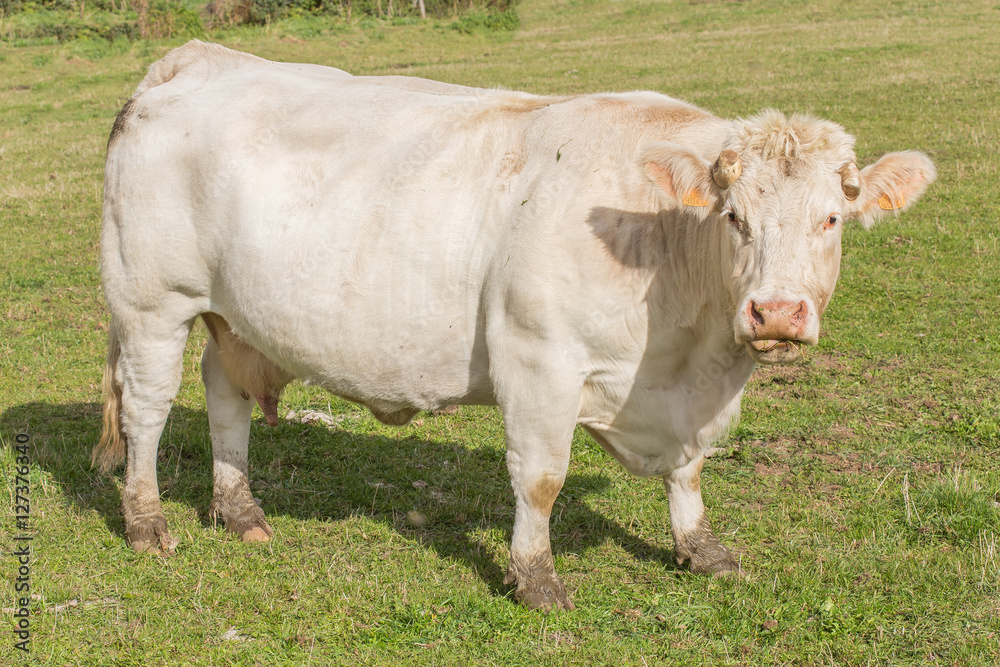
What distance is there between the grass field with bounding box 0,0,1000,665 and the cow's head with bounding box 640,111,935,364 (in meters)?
1.53

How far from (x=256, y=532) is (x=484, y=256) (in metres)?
2.19

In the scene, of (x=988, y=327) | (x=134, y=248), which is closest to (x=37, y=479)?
(x=134, y=248)

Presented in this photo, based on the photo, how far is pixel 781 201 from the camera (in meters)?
3.66

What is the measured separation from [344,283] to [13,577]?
7.56 ft

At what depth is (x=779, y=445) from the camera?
Answer: 20.3 feet

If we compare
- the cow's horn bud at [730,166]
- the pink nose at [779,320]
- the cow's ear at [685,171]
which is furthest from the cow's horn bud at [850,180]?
the pink nose at [779,320]

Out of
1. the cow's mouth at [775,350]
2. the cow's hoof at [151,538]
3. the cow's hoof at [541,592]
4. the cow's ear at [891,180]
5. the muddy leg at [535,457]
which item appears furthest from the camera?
the cow's hoof at [151,538]

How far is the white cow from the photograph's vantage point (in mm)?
3877

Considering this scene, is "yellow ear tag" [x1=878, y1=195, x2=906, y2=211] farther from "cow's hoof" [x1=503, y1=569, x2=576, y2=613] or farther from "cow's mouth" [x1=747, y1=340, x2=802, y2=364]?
"cow's hoof" [x1=503, y1=569, x2=576, y2=613]

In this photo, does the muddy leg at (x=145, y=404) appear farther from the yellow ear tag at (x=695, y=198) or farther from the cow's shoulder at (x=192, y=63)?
the yellow ear tag at (x=695, y=198)

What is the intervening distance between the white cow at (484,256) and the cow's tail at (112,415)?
0.06 feet

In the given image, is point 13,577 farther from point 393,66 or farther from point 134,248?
point 393,66

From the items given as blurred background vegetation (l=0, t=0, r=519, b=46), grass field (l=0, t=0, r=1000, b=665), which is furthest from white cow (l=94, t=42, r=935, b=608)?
blurred background vegetation (l=0, t=0, r=519, b=46)

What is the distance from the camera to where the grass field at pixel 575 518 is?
4.29m
